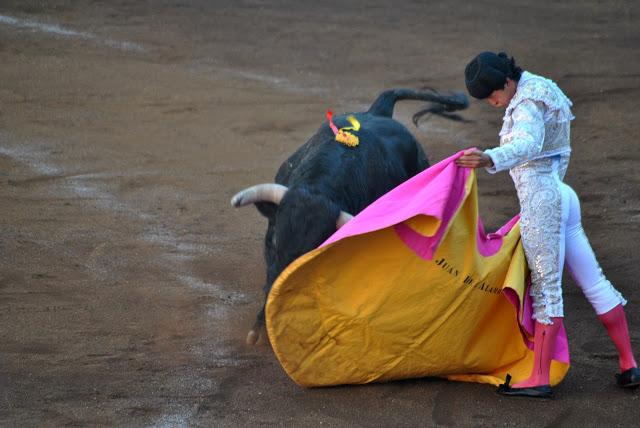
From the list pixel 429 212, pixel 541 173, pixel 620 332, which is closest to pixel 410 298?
pixel 429 212

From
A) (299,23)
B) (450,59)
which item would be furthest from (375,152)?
(299,23)

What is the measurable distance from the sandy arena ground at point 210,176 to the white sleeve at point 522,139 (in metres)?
0.95

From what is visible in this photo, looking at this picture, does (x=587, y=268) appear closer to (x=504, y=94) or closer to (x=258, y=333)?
(x=504, y=94)

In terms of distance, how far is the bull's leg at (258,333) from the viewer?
14.7 ft

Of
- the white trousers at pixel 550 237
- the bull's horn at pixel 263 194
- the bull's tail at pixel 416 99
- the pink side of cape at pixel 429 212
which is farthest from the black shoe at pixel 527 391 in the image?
the bull's tail at pixel 416 99

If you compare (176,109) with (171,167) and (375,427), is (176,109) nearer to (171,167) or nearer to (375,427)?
(171,167)

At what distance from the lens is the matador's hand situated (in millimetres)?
3488

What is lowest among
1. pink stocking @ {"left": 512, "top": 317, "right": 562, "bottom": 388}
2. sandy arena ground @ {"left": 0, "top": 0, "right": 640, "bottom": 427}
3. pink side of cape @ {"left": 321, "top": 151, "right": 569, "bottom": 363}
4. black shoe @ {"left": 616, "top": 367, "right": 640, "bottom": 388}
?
sandy arena ground @ {"left": 0, "top": 0, "right": 640, "bottom": 427}

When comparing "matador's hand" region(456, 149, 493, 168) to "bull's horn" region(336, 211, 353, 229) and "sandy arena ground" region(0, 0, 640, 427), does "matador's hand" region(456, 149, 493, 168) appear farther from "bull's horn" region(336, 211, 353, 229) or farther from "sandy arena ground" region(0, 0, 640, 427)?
"sandy arena ground" region(0, 0, 640, 427)

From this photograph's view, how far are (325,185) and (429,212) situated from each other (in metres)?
0.90

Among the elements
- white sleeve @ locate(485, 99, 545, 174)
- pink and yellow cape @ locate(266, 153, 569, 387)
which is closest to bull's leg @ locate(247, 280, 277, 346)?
pink and yellow cape @ locate(266, 153, 569, 387)

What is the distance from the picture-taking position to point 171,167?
23.3 ft

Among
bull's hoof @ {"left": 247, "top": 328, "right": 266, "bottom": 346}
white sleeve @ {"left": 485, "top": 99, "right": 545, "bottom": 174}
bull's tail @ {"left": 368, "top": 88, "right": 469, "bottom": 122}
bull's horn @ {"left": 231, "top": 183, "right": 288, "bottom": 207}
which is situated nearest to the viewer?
white sleeve @ {"left": 485, "top": 99, "right": 545, "bottom": 174}

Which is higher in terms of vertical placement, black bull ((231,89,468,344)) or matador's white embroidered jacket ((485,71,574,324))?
matador's white embroidered jacket ((485,71,574,324))
